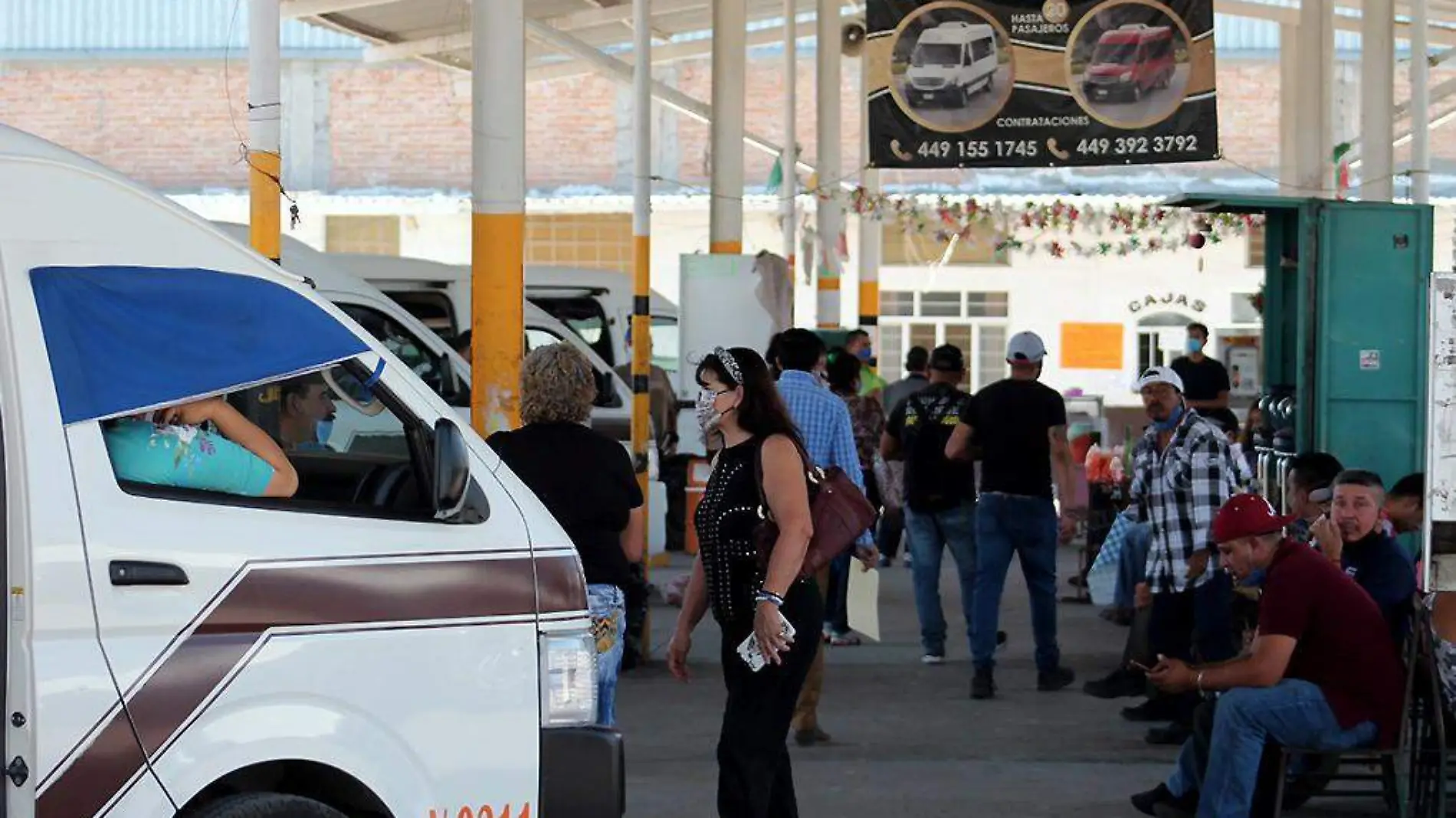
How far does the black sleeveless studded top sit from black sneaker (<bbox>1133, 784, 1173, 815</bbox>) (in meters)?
2.42

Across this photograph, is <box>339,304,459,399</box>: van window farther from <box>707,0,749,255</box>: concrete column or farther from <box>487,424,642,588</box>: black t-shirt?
<box>487,424,642,588</box>: black t-shirt

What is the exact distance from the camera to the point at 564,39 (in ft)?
70.8

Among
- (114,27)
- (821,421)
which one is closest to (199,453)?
(821,421)

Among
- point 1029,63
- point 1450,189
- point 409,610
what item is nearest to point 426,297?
point 1029,63

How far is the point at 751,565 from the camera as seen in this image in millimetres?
7188

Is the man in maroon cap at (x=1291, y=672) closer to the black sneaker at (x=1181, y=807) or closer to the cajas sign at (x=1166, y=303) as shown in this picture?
the black sneaker at (x=1181, y=807)

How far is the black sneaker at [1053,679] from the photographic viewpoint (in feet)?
40.1

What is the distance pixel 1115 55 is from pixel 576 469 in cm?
1103

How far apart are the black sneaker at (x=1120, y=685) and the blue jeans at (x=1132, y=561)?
41 cm

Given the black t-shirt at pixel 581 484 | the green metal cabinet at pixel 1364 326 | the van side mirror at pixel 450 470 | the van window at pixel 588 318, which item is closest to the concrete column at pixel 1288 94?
the van window at pixel 588 318

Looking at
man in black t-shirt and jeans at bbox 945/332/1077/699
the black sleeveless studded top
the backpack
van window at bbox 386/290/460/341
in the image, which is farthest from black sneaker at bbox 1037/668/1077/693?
van window at bbox 386/290/460/341

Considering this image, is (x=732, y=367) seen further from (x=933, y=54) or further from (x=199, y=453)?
(x=933, y=54)

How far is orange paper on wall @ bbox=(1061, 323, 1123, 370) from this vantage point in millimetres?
38844

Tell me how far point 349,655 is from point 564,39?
16.6m
